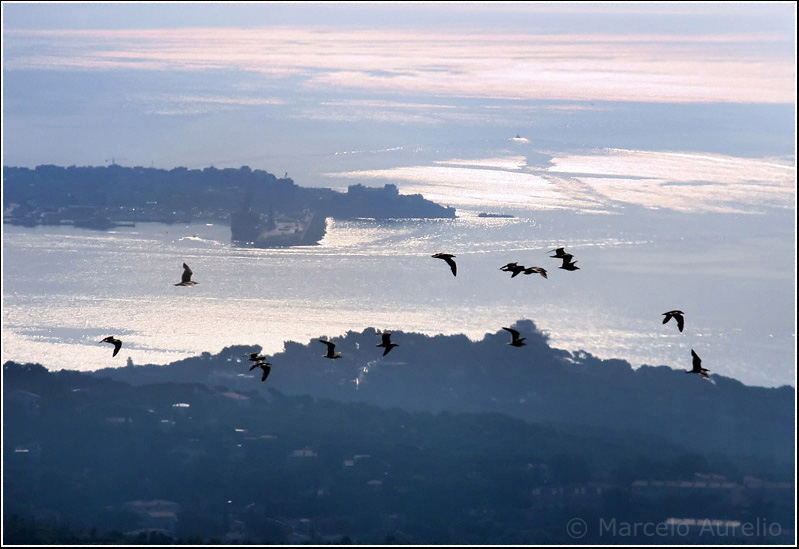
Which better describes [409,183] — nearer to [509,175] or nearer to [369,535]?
[509,175]

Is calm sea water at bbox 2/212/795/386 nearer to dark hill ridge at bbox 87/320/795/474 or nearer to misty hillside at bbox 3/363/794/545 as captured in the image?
dark hill ridge at bbox 87/320/795/474

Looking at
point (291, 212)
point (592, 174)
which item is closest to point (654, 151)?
point (592, 174)

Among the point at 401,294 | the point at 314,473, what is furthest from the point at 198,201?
the point at 314,473

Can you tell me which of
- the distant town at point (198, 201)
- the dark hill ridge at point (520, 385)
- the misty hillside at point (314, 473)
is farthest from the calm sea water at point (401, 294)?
the misty hillside at point (314, 473)

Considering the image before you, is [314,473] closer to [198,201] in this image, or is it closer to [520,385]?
[520,385]

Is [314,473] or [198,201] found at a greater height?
[198,201]

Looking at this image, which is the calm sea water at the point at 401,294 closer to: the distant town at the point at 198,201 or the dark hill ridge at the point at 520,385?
the distant town at the point at 198,201

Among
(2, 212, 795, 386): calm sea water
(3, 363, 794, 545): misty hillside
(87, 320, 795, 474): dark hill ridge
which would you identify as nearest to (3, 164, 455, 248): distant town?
(2, 212, 795, 386): calm sea water
